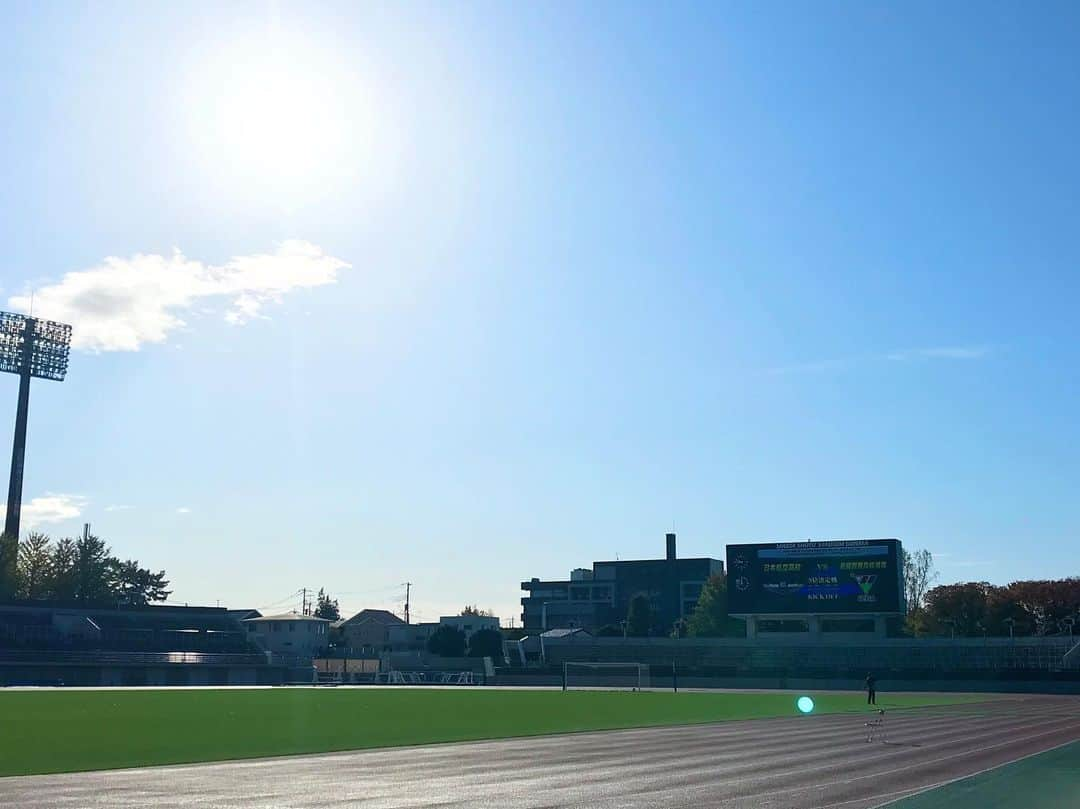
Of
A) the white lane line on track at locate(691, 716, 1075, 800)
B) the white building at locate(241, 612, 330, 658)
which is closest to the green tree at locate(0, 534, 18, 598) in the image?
the white building at locate(241, 612, 330, 658)

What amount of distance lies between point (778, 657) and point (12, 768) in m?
105

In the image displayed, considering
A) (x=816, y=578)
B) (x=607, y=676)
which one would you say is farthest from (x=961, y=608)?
(x=607, y=676)

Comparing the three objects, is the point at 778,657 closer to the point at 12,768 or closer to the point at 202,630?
the point at 202,630

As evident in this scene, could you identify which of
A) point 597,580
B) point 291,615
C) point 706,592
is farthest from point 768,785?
point 597,580

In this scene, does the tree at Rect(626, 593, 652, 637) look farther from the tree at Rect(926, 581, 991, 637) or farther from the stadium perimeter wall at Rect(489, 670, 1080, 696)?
the stadium perimeter wall at Rect(489, 670, 1080, 696)

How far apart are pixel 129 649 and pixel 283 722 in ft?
283

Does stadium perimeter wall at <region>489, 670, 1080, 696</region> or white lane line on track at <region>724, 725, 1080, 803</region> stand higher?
white lane line on track at <region>724, 725, 1080, 803</region>

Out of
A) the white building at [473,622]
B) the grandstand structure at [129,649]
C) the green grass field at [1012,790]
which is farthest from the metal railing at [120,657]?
the green grass field at [1012,790]

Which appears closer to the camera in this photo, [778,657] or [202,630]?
[778,657]

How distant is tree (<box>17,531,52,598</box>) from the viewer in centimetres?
13650

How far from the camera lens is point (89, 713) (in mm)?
47781

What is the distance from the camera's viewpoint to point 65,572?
472 ft

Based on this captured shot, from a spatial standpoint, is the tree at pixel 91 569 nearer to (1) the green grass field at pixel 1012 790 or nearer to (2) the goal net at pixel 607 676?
(2) the goal net at pixel 607 676

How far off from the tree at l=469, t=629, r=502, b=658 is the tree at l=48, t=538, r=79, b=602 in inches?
2093
